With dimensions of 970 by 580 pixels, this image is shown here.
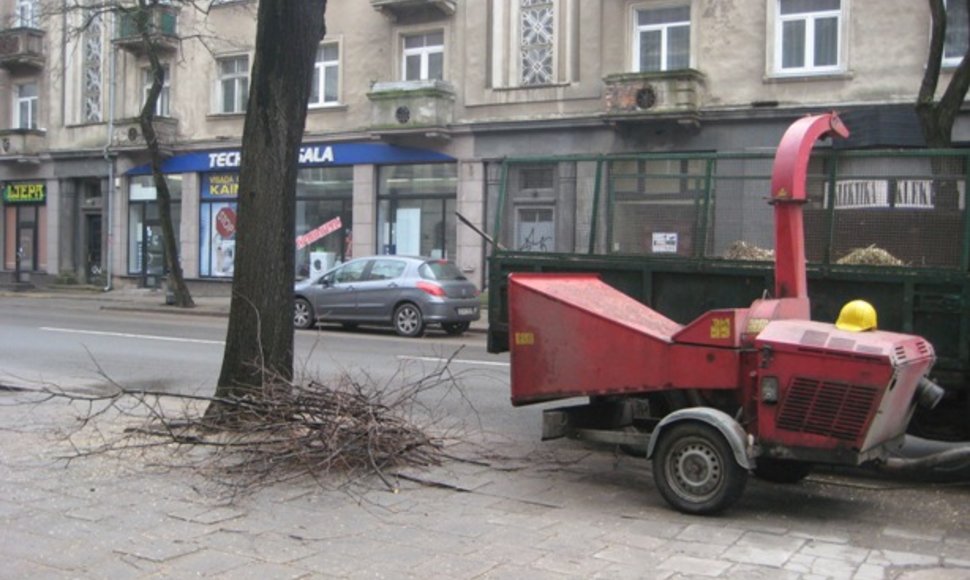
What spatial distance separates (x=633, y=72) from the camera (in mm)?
21750

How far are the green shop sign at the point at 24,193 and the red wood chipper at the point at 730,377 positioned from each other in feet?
104

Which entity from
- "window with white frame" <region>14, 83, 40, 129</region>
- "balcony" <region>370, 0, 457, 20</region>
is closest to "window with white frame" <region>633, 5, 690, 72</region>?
"balcony" <region>370, 0, 457, 20</region>

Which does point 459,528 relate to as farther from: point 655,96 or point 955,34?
point 955,34

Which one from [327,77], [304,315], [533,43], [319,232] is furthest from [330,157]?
[304,315]

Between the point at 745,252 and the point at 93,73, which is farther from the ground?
the point at 93,73

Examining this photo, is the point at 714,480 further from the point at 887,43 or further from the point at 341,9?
the point at 341,9

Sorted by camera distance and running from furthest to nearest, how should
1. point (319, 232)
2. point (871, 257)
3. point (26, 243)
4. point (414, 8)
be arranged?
point (26, 243)
point (319, 232)
point (414, 8)
point (871, 257)

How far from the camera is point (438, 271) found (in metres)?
18.8

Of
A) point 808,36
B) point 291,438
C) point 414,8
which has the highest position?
point 414,8

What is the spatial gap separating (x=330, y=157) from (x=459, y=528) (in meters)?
22.0

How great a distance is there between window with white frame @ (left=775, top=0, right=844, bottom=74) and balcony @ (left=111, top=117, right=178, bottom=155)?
60.2ft

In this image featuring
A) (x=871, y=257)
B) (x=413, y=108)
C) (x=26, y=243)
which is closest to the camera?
(x=871, y=257)

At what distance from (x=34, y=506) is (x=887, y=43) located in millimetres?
18578

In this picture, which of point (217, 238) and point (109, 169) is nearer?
point (217, 238)
